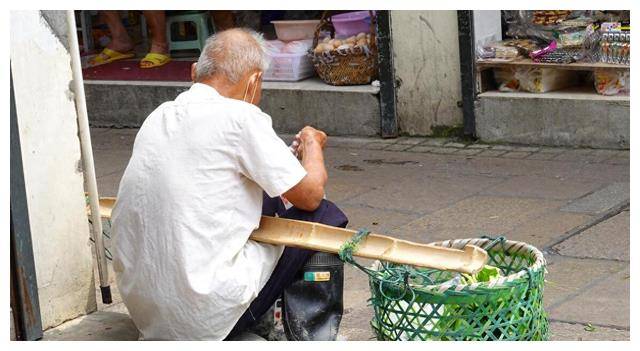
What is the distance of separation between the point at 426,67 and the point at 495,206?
5.51 ft

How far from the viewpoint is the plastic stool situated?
8719 millimetres

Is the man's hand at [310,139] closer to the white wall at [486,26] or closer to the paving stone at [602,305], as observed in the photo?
the paving stone at [602,305]

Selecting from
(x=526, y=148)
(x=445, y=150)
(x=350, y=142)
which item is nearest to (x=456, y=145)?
(x=445, y=150)

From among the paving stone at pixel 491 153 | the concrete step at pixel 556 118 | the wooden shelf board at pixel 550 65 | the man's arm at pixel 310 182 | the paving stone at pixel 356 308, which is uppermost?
the man's arm at pixel 310 182

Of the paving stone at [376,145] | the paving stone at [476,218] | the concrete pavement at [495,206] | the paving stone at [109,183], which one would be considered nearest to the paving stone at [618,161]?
the concrete pavement at [495,206]

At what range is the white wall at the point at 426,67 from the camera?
22.6 ft

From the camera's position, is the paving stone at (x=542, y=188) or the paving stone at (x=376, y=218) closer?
the paving stone at (x=376, y=218)

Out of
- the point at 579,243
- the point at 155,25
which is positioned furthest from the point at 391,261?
the point at 155,25

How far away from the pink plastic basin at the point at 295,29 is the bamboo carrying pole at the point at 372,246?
4443 mm

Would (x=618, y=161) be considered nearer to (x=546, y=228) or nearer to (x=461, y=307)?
(x=546, y=228)

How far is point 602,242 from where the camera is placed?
485 centimetres

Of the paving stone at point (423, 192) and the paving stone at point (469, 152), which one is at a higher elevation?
the paving stone at point (469, 152)

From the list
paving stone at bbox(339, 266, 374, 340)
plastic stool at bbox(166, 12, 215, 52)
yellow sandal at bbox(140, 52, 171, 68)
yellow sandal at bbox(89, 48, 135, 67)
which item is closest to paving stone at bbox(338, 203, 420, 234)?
paving stone at bbox(339, 266, 374, 340)
